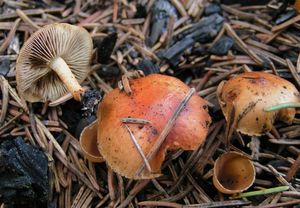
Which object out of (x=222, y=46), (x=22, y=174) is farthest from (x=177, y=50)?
(x=22, y=174)

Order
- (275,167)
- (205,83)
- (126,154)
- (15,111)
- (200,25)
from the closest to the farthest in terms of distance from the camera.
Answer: (126,154)
(275,167)
(15,111)
(205,83)
(200,25)

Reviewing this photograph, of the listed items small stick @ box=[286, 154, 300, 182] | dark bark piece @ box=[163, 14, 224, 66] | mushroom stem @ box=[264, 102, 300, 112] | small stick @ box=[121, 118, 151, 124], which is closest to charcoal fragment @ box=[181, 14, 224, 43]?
dark bark piece @ box=[163, 14, 224, 66]

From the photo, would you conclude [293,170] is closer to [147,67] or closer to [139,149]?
[139,149]

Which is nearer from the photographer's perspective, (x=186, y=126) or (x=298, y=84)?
(x=186, y=126)

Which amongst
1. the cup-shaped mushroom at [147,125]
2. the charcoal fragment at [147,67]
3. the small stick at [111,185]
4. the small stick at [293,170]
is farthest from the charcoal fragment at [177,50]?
the small stick at [293,170]

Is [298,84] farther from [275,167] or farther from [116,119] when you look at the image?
[116,119]

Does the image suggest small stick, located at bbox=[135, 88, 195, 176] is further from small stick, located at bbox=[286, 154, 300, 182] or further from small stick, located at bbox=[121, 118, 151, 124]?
small stick, located at bbox=[286, 154, 300, 182]

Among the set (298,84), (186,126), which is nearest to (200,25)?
(298,84)
